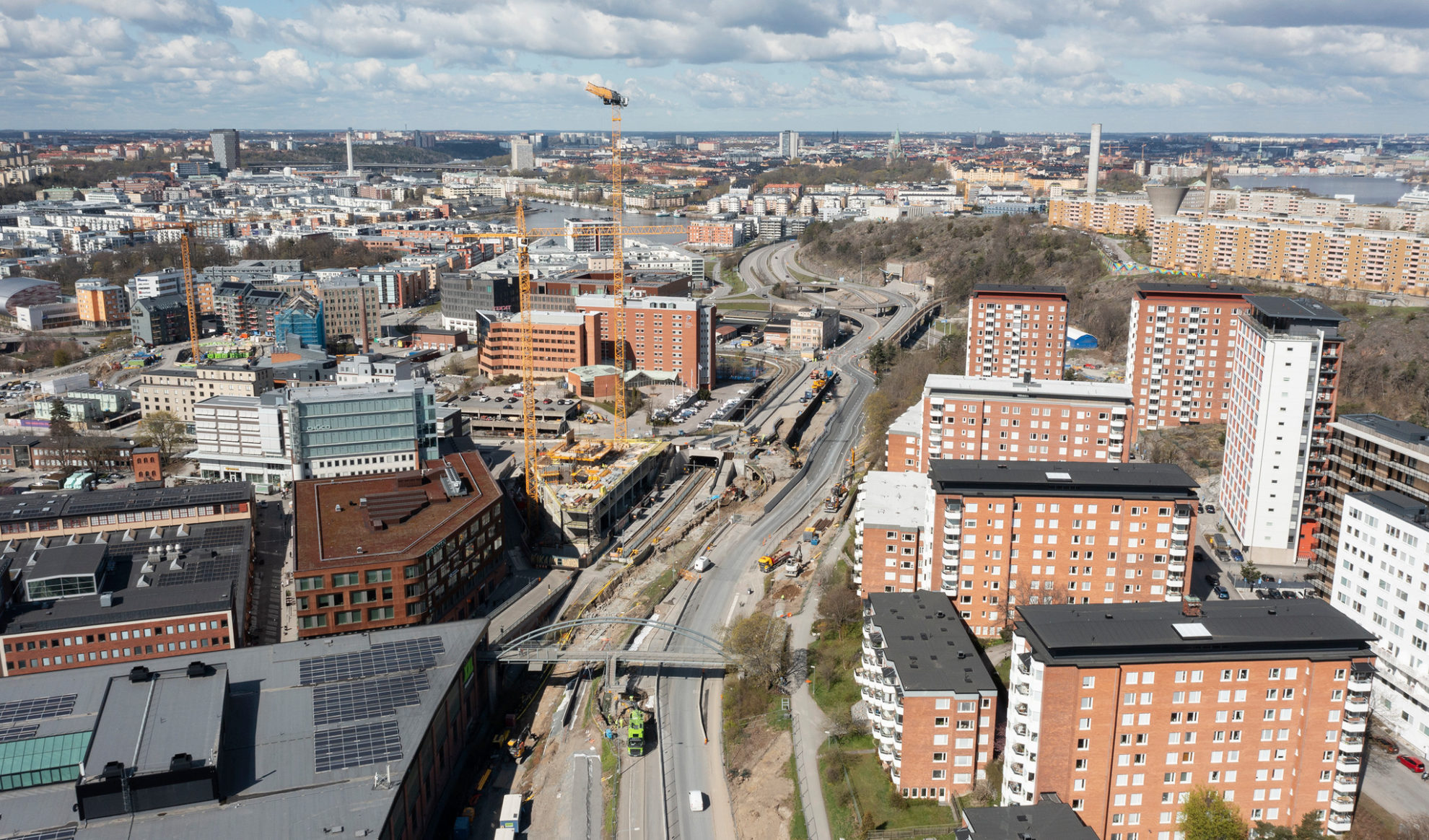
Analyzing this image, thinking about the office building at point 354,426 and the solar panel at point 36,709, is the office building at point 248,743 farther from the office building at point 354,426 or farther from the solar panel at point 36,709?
the office building at point 354,426

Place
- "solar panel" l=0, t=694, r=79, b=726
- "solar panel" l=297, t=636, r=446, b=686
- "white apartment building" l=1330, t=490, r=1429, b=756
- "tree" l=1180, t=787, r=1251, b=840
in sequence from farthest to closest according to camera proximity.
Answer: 1. "solar panel" l=297, t=636, r=446, b=686
2. "white apartment building" l=1330, t=490, r=1429, b=756
3. "solar panel" l=0, t=694, r=79, b=726
4. "tree" l=1180, t=787, r=1251, b=840

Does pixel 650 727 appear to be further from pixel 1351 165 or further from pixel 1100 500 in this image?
pixel 1351 165

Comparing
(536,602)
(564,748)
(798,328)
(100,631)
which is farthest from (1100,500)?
(798,328)

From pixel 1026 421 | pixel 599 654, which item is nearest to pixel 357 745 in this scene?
pixel 599 654

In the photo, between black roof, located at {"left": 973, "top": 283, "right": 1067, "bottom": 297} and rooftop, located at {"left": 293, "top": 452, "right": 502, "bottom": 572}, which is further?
black roof, located at {"left": 973, "top": 283, "right": 1067, "bottom": 297}

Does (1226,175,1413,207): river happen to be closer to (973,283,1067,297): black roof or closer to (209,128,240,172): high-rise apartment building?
(973,283,1067,297): black roof

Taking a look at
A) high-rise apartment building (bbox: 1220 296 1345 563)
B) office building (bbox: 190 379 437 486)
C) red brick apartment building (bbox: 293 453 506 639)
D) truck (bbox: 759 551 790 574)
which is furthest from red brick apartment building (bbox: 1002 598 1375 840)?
office building (bbox: 190 379 437 486)
